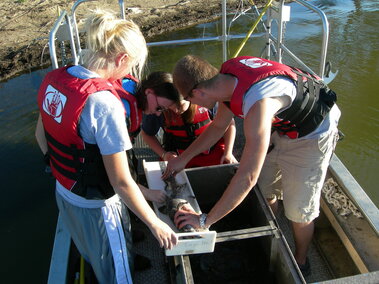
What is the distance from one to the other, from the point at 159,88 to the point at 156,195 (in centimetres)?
62

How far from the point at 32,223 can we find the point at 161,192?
260 centimetres

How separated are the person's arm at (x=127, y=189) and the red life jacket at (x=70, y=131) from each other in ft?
0.58

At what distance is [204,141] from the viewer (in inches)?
96.1

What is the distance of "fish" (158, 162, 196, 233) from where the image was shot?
207cm

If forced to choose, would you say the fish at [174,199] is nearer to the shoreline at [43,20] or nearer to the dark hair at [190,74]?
the dark hair at [190,74]

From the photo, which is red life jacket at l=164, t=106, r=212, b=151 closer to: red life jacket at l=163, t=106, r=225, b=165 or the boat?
red life jacket at l=163, t=106, r=225, b=165

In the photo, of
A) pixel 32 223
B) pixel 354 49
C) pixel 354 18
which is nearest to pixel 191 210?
pixel 32 223

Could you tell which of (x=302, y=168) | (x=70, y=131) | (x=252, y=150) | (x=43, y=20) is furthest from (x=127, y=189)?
(x=43, y=20)

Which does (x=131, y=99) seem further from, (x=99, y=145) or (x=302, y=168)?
(x=302, y=168)

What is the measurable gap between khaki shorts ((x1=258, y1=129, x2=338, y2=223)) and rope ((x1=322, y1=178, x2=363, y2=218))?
47 centimetres

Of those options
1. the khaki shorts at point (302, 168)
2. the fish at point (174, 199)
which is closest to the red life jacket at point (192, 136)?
the fish at point (174, 199)

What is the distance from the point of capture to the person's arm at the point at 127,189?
1.57 m

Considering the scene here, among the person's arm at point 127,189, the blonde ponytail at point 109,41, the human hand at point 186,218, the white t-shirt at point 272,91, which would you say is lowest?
the human hand at point 186,218

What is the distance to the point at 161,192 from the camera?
2211 mm
